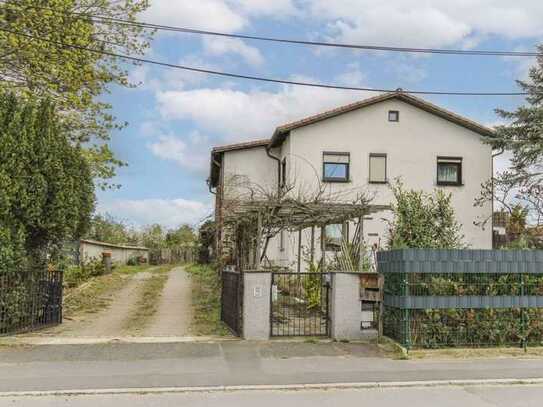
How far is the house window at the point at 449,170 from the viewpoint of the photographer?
24.4 m

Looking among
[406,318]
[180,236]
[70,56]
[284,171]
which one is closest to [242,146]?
[284,171]

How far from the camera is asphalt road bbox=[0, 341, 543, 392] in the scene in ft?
27.1

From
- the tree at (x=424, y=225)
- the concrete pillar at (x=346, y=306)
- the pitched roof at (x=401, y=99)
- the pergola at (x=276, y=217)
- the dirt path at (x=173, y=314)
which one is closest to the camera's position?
the concrete pillar at (x=346, y=306)

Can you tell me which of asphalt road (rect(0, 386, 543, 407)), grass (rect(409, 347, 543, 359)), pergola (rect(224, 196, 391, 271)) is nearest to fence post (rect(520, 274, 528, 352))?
grass (rect(409, 347, 543, 359))

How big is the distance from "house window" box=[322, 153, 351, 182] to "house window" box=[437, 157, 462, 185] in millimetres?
3734

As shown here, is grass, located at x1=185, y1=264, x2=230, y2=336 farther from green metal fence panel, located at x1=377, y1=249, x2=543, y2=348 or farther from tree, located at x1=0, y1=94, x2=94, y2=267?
green metal fence panel, located at x1=377, y1=249, x2=543, y2=348

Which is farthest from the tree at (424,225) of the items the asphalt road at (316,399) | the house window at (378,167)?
the house window at (378,167)

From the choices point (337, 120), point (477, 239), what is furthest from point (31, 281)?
point (477, 239)

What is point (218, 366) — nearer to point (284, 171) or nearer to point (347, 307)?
point (347, 307)

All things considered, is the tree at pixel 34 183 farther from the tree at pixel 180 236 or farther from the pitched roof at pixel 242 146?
the tree at pixel 180 236

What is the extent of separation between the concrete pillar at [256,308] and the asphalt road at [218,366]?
0.35 meters

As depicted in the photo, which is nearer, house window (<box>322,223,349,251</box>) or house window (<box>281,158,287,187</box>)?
house window (<box>322,223,349,251</box>)

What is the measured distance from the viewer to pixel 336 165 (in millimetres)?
23781

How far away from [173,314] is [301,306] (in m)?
3.18
